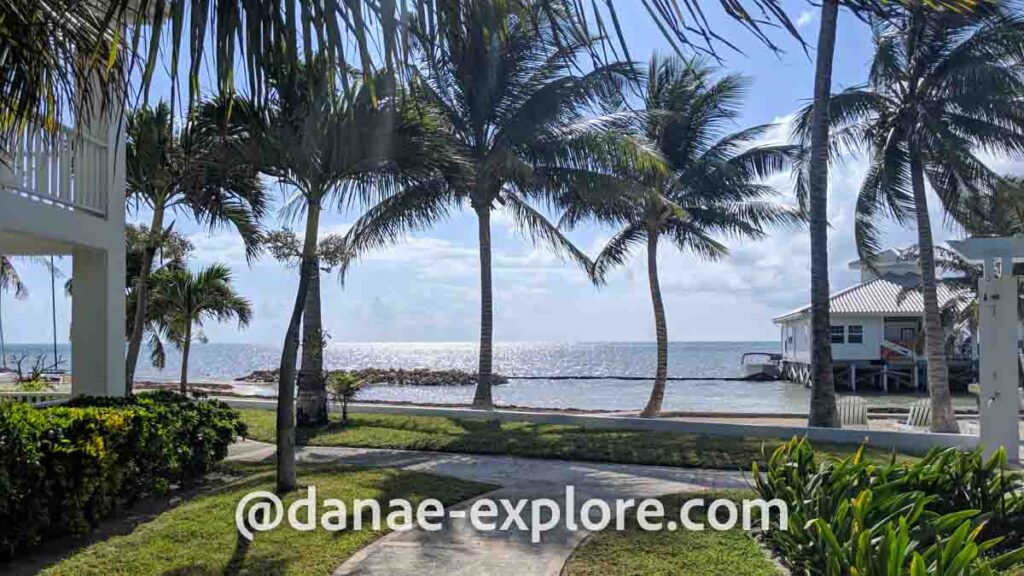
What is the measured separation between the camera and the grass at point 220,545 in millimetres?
5330

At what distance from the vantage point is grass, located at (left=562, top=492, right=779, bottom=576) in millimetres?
5246

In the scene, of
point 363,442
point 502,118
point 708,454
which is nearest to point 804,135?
point 502,118

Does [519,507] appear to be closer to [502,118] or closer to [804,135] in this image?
[502,118]

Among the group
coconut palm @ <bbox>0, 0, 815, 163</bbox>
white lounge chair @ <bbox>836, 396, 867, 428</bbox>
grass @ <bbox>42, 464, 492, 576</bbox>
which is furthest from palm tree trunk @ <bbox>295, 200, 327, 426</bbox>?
coconut palm @ <bbox>0, 0, 815, 163</bbox>

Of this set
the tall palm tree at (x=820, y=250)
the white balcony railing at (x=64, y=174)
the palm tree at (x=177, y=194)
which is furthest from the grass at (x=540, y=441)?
the white balcony railing at (x=64, y=174)

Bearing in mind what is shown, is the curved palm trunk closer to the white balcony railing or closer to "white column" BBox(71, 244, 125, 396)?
the white balcony railing

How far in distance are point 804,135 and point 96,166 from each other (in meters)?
13.0

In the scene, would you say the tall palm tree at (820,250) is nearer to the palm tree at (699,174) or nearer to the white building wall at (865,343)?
the palm tree at (699,174)

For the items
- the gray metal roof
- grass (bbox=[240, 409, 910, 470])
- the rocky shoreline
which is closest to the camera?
grass (bbox=[240, 409, 910, 470])

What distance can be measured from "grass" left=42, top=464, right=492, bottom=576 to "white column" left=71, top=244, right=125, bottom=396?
251 cm

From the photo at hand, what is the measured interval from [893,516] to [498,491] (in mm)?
4402

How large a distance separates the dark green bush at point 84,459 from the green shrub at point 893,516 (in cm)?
533

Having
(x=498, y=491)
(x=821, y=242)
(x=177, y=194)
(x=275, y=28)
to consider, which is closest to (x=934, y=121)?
(x=821, y=242)

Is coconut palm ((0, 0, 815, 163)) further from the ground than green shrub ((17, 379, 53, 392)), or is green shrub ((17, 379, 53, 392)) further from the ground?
coconut palm ((0, 0, 815, 163))
